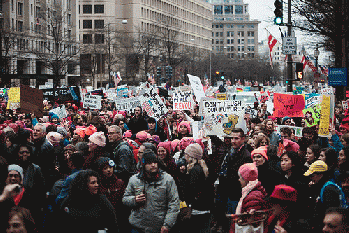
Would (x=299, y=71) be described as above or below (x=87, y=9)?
below

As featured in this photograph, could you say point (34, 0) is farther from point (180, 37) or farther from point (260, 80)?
point (260, 80)

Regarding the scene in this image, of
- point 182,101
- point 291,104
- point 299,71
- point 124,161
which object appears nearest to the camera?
point 124,161

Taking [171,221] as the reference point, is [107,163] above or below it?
above

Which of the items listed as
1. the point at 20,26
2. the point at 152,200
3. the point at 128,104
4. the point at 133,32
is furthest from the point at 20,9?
the point at 152,200

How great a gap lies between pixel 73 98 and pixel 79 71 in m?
58.4

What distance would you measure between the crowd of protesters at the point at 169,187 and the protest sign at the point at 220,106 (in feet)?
2.52

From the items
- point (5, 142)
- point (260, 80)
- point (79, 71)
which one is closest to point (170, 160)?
point (5, 142)

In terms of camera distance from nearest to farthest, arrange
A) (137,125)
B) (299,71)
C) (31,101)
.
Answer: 1. (137,125)
2. (31,101)
3. (299,71)

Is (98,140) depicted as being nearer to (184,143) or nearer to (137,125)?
(184,143)

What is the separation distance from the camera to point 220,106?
1102cm

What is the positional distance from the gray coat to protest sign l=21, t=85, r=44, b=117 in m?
9.08

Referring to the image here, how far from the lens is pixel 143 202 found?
627 cm

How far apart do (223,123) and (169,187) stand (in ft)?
13.7

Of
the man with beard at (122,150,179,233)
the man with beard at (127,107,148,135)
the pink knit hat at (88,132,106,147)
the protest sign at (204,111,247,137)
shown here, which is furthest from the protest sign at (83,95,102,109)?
the man with beard at (122,150,179,233)
